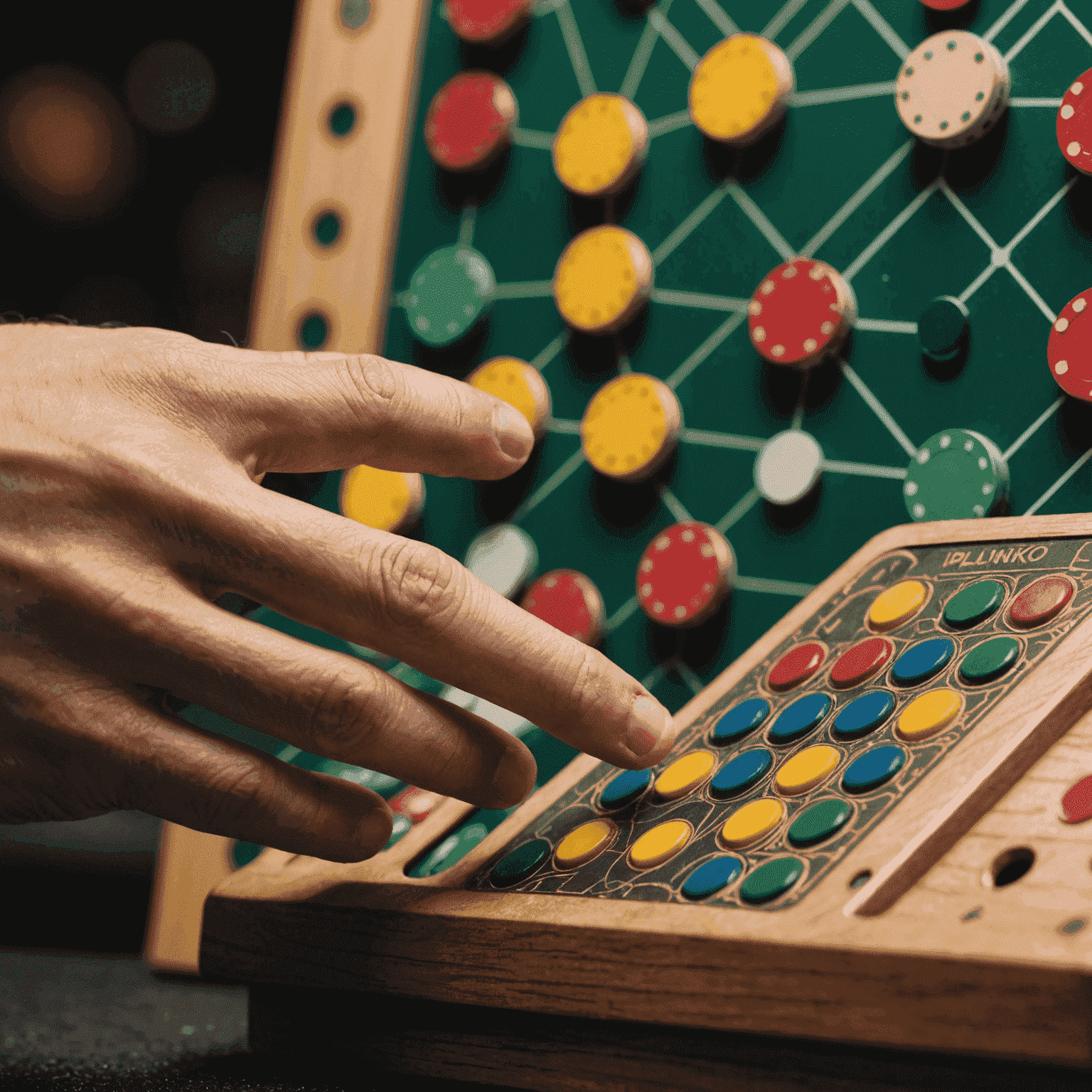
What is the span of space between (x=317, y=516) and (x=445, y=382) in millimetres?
91

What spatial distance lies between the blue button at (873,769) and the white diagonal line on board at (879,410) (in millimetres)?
256

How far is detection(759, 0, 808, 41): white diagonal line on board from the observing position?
2.37ft

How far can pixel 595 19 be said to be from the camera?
0.82 meters

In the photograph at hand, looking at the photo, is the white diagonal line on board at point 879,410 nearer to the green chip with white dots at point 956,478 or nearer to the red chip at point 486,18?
the green chip with white dots at point 956,478

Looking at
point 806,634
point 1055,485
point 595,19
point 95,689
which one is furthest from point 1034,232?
point 95,689

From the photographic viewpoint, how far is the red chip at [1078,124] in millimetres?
573

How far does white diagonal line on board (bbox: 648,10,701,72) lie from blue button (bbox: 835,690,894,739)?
481mm

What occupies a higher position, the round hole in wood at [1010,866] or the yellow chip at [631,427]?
the yellow chip at [631,427]

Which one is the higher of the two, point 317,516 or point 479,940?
point 317,516

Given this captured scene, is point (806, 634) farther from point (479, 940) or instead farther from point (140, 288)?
point (140, 288)

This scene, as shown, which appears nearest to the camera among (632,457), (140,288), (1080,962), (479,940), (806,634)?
(1080,962)

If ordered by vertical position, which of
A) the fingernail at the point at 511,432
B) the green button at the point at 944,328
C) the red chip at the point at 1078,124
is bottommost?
the fingernail at the point at 511,432

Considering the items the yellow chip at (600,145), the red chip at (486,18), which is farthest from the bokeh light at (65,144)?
the yellow chip at (600,145)

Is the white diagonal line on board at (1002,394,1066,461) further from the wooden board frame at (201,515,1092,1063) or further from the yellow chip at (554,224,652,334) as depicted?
the yellow chip at (554,224,652,334)
